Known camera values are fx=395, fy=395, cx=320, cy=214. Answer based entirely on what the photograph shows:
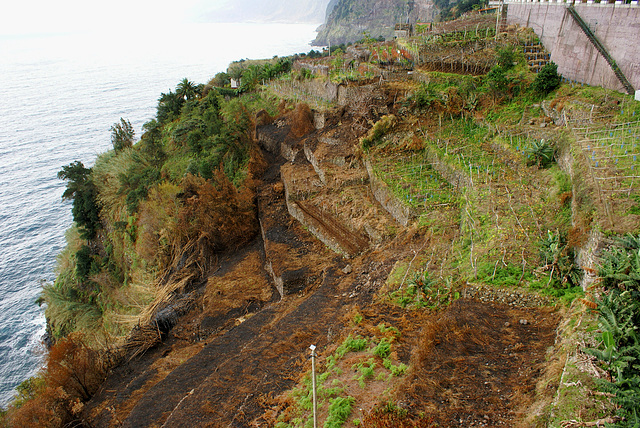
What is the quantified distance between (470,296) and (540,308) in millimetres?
1951

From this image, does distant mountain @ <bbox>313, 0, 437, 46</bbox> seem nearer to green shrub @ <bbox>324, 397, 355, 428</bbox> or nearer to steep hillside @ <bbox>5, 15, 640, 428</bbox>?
steep hillside @ <bbox>5, 15, 640, 428</bbox>

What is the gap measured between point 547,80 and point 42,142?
70.5m

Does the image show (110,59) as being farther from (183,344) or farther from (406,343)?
(406,343)

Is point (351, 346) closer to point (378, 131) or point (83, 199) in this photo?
point (378, 131)

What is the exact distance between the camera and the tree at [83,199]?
38844mm

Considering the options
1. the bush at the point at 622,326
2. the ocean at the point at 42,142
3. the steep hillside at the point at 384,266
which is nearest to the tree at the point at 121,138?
the ocean at the point at 42,142

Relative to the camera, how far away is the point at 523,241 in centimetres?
1355

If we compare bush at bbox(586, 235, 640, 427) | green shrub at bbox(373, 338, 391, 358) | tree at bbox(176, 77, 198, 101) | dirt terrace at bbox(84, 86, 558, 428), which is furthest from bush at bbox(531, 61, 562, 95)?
tree at bbox(176, 77, 198, 101)

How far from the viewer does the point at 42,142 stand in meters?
63.1

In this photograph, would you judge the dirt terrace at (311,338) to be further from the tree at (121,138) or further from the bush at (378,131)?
the tree at (121,138)

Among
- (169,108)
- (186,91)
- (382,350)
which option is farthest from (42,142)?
(382,350)

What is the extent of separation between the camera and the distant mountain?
12488 centimetres

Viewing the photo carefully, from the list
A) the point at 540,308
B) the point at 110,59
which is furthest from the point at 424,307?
the point at 110,59

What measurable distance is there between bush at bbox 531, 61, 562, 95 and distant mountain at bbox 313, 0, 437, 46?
4079 inches
